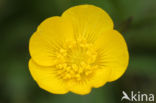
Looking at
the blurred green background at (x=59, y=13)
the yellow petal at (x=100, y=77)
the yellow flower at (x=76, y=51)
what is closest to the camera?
the yellow petal at (x=100, y=77)

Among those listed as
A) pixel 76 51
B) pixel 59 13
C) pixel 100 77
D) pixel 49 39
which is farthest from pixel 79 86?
pixel 59 13

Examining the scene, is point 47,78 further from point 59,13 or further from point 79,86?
point 59,13

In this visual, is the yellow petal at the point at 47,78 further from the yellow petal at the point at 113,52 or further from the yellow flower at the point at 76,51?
the yellow petal at the point at 113,52

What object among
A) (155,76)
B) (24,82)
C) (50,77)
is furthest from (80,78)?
(155,76)

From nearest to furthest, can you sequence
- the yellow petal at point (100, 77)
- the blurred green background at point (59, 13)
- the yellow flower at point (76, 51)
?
the yellow petal at point (100, 77) < the yellow flower at point (76, 51) < the blurred green background at point (59, 13)

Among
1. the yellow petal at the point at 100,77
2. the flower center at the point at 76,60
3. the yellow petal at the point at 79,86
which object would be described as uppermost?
the flower center at the point at 76,60

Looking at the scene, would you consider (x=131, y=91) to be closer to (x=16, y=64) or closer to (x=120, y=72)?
(x=120, y=72)

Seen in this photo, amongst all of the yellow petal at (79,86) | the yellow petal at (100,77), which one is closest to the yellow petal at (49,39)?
the yellow petal at (79,86)

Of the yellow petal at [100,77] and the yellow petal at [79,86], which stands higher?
the yellow petal at [100,77]

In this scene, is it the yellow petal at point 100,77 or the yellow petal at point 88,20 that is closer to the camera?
the yellow petal at point 100,77

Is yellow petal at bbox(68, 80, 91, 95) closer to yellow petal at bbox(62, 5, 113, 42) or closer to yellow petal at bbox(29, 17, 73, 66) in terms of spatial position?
yellow petal at bbox(29, 17, 73, 66)
